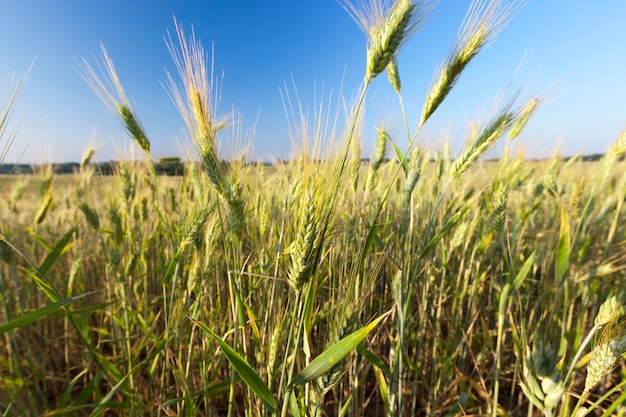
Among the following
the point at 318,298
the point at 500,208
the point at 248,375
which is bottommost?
the point at 318,298

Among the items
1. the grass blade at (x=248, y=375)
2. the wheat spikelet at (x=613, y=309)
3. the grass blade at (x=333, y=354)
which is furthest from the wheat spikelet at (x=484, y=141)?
the grass blade at (x=248, y=375)

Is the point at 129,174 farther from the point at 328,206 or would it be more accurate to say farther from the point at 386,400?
the point at 386,400

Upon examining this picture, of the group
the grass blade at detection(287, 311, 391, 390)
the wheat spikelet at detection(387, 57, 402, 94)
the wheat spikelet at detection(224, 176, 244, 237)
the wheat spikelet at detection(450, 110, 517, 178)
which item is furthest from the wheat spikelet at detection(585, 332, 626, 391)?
the wheat spikelet at detection(387, 57, 402, 94)

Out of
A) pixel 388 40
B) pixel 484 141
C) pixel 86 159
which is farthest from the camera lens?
pixel 86 159

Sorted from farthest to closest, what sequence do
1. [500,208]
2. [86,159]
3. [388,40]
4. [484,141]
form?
1. [86,159]
2. [500,208]
3. [484,141]
4. [388,40]

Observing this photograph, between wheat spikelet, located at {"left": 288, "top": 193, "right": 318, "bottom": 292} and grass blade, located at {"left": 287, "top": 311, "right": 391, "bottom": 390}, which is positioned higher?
wheat spikelet, located at {"left": 288, "top": 193, "right": 318, "bottom": 292}

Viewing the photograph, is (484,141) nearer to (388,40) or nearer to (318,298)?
(388,40)

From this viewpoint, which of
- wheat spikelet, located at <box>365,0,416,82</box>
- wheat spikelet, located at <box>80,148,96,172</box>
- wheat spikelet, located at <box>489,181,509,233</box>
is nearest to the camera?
wheat spikelet, located at <box>365,0,416,82</box>

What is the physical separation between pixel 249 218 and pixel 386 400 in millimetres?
1151

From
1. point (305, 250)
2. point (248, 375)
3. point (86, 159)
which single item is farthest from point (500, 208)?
point (86, 159)

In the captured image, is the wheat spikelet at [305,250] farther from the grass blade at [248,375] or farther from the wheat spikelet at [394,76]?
the wheat spikelet at [394,76]

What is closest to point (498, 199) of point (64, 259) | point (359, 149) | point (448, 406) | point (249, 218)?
point (359, 149)

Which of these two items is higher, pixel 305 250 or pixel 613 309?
pixel 305 250

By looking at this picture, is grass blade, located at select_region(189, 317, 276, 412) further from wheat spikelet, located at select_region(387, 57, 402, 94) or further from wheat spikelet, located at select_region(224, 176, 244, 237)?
wheat spikelet, located at select_region(387, 57, 402, 94)
